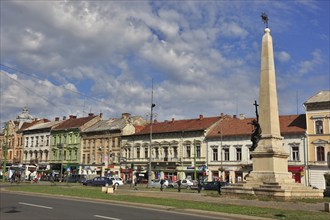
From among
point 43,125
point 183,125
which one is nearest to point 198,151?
point 183,125

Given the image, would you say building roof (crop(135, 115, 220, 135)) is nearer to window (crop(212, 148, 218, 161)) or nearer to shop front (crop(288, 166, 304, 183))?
window (crop(212, 148, 218, 161))

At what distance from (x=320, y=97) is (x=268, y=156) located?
31031mm

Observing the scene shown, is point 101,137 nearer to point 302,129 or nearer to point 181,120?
point 181,120

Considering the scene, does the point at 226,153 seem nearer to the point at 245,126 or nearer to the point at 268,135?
the point at 245,126

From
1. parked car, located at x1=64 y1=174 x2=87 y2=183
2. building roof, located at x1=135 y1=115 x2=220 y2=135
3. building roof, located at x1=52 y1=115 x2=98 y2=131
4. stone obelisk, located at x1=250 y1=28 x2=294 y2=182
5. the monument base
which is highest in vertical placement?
building roof, located at x1=52 y1=115 x2=98 y2=131

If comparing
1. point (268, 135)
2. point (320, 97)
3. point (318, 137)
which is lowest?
point (268, 135)

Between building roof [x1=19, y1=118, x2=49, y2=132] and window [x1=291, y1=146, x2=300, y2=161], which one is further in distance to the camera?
building roof [x1=19, y1=118, x2=49, y2=132]

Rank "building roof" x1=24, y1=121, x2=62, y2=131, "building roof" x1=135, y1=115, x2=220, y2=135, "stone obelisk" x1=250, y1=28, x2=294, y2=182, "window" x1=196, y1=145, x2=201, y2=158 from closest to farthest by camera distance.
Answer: "stone obelisk" x1=250, y1=28, x2=294, y2=182
"window" x1=196, y1=145, x2=201, y2=158
"building roof" x1=135, y1=115, x2=220, y2=135
"building roof" x1=24, y1=121, x2=62, y2=131

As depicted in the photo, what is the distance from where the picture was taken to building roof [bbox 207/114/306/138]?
175 feet

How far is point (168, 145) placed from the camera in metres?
63.8

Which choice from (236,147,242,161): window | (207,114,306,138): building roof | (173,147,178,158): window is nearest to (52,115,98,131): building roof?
(173,147,178,158): window

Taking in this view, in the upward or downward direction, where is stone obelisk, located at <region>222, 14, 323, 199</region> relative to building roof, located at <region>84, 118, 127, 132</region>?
downward

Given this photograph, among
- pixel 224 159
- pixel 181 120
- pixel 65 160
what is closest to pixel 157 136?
pixel 181 120

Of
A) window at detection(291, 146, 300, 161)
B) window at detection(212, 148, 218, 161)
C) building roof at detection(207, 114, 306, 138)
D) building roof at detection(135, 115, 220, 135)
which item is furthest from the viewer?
building roof at detection(135, 115, 220, 135)
